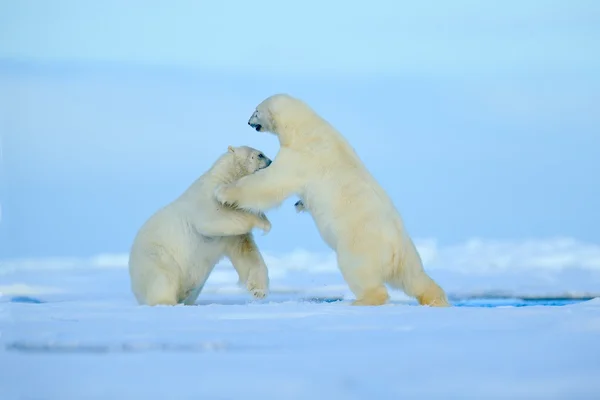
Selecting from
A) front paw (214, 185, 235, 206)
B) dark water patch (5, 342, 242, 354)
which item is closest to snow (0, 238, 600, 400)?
dark water patch (5, 342, 242, 354)

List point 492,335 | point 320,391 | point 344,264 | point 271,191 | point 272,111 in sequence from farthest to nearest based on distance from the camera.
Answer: point 272,111
point 271,191
point 344,264
point 492,335
point 320,391

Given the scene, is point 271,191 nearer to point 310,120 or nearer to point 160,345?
point 310,120

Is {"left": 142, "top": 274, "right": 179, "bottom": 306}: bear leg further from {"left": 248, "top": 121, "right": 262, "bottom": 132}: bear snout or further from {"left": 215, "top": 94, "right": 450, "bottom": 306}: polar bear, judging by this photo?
{"left": 248, "top": 121, "right": 262, "bottom": 132}: bear snout

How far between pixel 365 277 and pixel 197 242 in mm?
1387

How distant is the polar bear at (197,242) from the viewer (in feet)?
19.8

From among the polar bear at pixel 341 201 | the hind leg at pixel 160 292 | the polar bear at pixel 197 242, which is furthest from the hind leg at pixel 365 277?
the hind leg at pixel 160 292

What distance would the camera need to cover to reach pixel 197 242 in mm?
6270

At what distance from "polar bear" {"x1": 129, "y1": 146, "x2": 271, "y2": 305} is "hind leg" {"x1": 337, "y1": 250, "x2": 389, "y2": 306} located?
0.87 metres

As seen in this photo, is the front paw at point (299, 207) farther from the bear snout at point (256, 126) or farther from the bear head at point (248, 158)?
the bear snout at point (256, 126)

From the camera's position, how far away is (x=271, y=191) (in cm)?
595

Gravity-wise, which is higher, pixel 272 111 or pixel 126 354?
pixel 272 111

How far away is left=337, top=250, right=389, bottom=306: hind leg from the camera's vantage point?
5.47 metres

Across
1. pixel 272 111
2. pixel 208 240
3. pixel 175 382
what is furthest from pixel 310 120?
pixel 175 382

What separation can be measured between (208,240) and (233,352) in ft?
10.1
